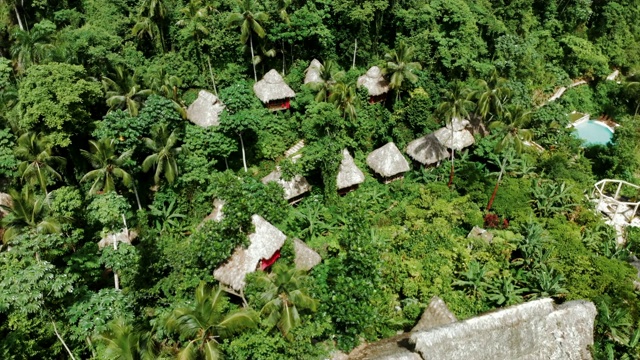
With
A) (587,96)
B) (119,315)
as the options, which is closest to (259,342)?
(119,315)

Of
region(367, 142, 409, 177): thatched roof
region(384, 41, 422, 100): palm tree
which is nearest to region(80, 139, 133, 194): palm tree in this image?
region(367, 142, 409, 177): thatched roof

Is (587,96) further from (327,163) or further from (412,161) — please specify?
(327,163)

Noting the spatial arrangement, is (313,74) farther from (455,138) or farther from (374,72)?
(455,138)

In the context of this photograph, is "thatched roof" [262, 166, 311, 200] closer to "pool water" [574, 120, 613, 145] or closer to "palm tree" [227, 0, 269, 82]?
"palm tree" [227, 0, 269, 82]

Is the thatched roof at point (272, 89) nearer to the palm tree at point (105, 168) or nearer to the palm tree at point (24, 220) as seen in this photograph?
the palm tree at point (105, 168)

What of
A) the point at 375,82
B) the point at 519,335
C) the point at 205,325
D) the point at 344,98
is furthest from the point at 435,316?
the point at 375,82

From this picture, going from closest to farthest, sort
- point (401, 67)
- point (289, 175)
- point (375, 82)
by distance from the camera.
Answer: point (289, 175)
point (401, 67)
point (375, 82)
